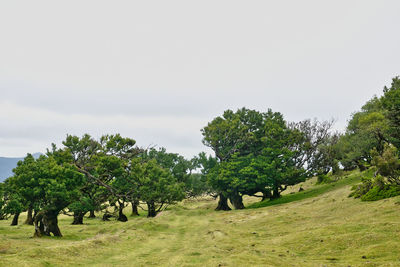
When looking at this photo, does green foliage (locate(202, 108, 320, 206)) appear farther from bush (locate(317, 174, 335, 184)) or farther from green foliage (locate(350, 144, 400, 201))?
green foliage (locate(350, 144, 400, 201))

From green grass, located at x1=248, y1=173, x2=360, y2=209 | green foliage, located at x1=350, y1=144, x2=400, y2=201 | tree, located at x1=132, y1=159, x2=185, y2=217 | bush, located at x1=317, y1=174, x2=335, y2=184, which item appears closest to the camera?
green foliage, located at x1=350, y1=144, x2=400, y2=201

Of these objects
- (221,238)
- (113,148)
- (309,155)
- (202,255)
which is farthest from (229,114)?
(202,255)

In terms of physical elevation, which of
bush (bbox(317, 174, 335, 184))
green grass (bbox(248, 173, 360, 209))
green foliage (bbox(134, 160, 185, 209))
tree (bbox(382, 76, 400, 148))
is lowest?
green grass (bbox(248, 173, 360, 209))

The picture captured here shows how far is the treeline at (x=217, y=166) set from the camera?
2742cm

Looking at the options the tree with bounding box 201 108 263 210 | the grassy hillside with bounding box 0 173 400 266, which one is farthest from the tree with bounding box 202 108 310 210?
the grassy hillside with bounding box 0 173 400 266

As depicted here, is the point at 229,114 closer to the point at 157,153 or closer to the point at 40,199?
the point at 157,153

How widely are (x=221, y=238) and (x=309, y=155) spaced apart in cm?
4478

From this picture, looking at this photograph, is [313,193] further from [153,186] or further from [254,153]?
[153,186]

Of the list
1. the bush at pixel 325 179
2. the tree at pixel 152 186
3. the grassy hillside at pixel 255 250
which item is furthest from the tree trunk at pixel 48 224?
the bush at pixel 325 179

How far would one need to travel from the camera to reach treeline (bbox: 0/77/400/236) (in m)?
27.4

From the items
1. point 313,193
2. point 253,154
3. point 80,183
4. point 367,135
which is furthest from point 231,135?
point 80,183

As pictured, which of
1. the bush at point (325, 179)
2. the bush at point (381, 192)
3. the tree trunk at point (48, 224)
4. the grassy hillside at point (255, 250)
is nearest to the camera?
the grassy hillside at point (255, 250)

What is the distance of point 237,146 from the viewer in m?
57.6

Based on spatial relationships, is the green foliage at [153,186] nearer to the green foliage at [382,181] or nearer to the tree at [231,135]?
the tree at [231,135]
